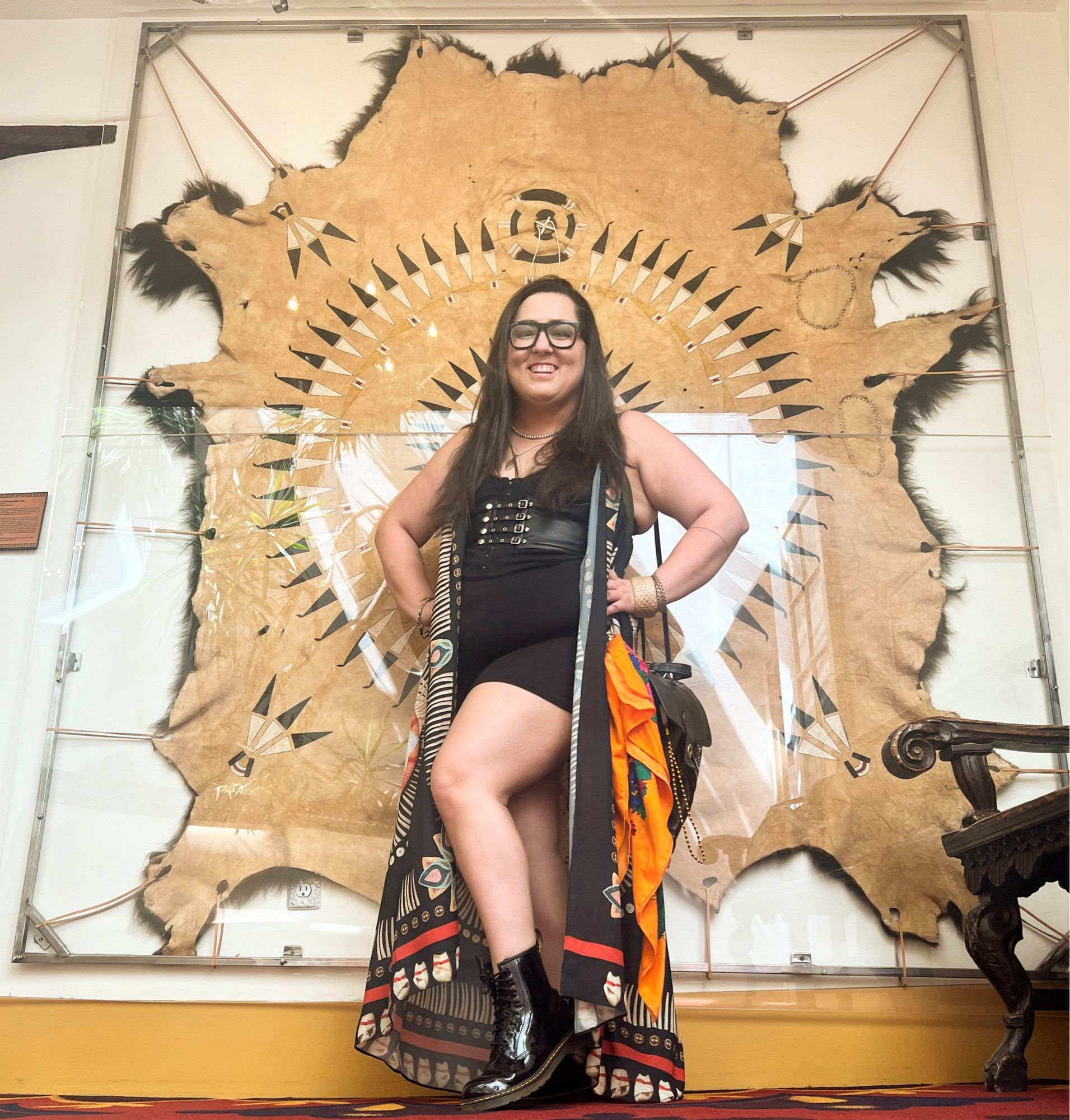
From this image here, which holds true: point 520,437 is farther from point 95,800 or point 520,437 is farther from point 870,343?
point 95,800

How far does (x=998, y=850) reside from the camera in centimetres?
191

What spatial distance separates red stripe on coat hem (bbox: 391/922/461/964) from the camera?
1807 mm

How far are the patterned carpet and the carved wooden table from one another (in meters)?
0.13

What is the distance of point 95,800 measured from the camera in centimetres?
245

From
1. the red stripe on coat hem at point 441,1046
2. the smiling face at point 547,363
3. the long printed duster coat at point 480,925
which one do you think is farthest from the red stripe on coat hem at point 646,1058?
the smiling face at point 547,363

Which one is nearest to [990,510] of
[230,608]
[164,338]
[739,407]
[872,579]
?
[872,579]

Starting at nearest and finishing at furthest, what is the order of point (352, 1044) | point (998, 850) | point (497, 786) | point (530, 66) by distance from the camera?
point (497, 786) < point (998, 850) < point (352, 1044) < point (530, 66)

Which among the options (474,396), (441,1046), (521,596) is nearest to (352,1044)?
(441,1046)

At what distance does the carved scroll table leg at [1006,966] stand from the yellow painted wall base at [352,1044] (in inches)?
10.9

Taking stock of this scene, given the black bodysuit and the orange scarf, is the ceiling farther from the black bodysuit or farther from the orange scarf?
the orange scarf

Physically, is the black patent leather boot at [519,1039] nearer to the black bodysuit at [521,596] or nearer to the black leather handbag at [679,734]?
the black leather handbag at [679,734]

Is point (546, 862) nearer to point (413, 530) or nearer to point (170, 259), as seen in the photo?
point (413, 530)

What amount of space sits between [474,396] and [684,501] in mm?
789

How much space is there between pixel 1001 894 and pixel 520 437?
1281 millimetres
